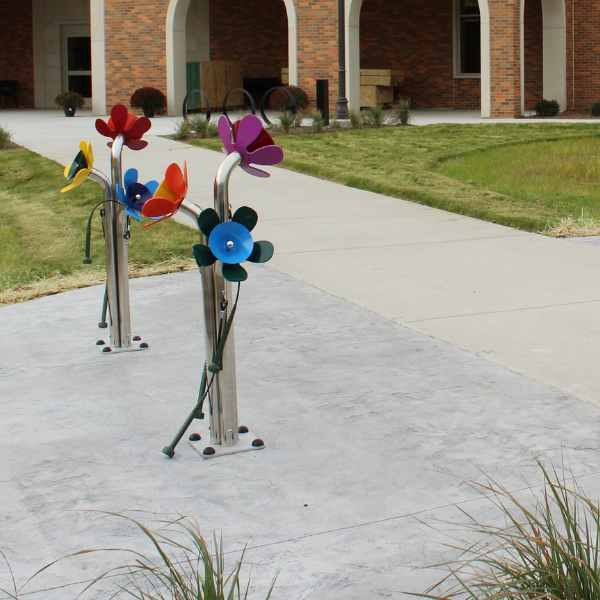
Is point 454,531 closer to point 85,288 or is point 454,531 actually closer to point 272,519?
point 272,519

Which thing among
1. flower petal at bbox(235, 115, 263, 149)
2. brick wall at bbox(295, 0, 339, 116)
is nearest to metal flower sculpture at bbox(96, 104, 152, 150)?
flower petal at bbox(235, 115, 263, 149)

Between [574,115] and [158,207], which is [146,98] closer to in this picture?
[574,115]

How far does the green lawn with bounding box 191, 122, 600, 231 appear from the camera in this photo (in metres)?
10.1

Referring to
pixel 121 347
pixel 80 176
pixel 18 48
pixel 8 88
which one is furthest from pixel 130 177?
pixel 18 48

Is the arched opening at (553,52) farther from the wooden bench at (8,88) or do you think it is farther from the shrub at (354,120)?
the wooden bench at (8,88)

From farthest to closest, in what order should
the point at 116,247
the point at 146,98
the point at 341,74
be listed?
1. the point at 146,98
2. the point at 341,74
3. the point at 116,247

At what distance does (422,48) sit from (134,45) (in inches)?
333

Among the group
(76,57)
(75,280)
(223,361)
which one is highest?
Result: (76,57)

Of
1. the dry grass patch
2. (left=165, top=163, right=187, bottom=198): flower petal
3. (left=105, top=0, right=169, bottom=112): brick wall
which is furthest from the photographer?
(left=105, top=0, right=169, bottom=112): brick wall

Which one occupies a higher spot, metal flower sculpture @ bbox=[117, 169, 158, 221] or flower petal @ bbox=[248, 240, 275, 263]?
metal flower sculpture @ bbox=[117, 169, 158, 221]

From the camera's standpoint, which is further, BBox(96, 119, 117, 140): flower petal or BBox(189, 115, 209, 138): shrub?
BBox(189, 115, 209, 138): shrub

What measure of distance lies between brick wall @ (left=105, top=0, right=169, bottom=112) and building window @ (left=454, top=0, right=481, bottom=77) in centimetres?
849

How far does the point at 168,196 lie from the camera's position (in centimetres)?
369

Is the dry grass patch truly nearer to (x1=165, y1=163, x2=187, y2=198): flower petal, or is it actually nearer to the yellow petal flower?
the yellow petal flower
